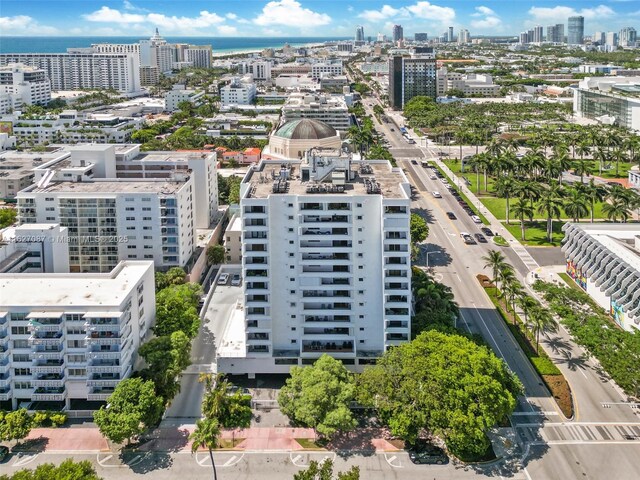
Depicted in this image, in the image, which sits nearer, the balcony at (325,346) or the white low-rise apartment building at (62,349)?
the white low-rise apartment building at (62,349)

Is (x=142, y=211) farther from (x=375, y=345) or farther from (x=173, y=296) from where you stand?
(x=375, y=345)

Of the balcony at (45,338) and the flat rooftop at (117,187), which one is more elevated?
the flat rooftop at (117,187)

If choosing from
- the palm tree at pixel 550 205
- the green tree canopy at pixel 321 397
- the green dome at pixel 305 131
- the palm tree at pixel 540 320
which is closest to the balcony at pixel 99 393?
the green tree canopy at pixel 321 397

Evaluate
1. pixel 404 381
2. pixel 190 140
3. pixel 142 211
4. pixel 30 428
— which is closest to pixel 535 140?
pixel 190 140

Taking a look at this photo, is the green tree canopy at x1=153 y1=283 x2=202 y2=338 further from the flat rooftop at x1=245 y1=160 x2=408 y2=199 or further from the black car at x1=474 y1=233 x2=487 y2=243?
the black car at x1=474 y1=233 x2=487 y2=243

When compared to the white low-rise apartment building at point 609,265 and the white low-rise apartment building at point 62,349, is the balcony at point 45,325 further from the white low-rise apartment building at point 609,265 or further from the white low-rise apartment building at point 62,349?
the white low-rise apartment building at point 609,265

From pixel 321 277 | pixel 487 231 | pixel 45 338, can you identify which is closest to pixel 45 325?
Result: pixel 45 338

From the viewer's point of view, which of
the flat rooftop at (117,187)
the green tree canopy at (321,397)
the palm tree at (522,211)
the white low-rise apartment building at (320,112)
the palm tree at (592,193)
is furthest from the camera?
the white low-rise apartment building at (320,112)
